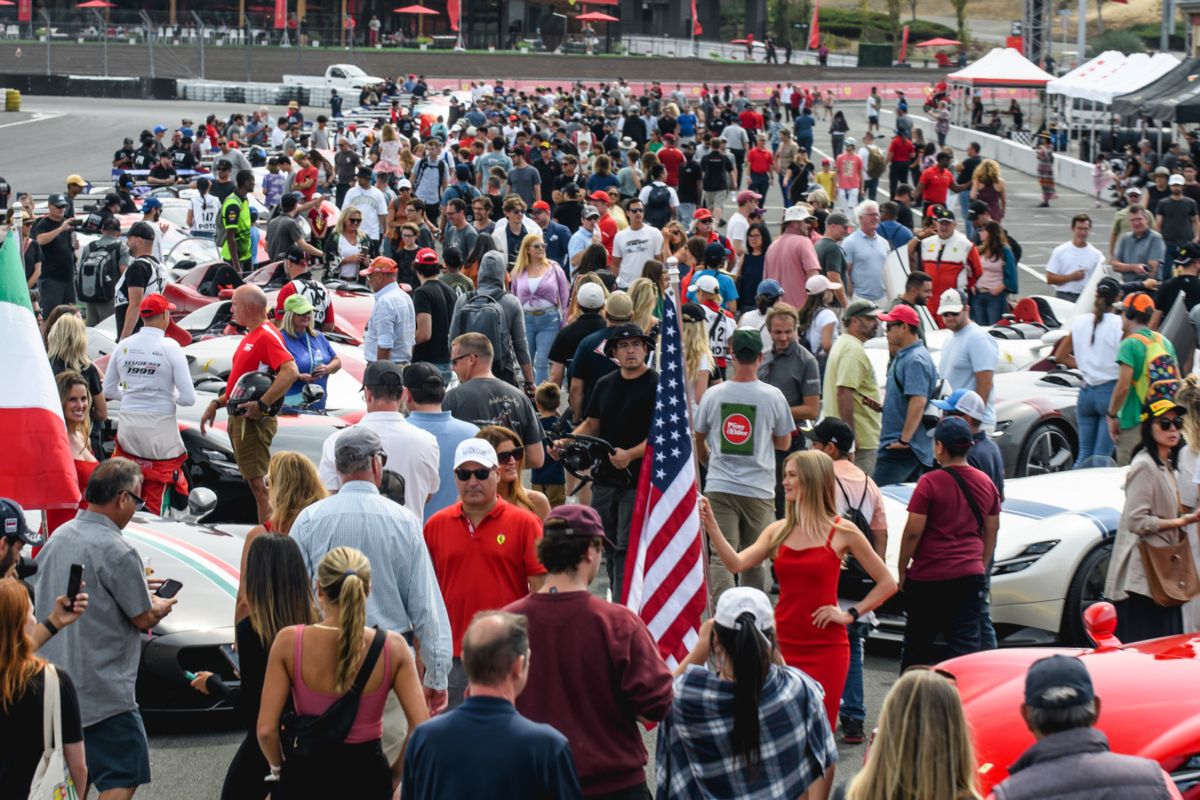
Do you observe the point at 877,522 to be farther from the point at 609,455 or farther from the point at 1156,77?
the point at 1156,77

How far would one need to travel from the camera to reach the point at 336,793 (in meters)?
5.02

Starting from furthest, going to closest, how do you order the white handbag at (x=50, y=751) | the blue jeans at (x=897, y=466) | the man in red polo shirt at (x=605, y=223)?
the man in red polo shirt at (x=605, y=223), the blue jeans at (x=897, y=466), the white handbag at (x=50, y=751)

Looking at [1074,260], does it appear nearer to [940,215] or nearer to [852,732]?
[940,215]

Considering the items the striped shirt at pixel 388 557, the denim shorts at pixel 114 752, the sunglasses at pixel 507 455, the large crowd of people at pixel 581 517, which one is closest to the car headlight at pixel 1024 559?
the large crowd of people at pixel 581 517

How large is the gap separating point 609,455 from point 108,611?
10.1ft

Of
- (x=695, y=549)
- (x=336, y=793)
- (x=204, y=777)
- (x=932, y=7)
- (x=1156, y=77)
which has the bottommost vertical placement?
(x=204, y=777)

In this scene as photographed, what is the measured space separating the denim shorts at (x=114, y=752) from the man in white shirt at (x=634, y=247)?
9.67 metres

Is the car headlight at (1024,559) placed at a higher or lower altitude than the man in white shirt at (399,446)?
lower

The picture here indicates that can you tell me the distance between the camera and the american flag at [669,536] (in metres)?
6.30

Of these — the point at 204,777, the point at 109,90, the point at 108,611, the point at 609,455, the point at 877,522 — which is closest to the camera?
the point at 108,611

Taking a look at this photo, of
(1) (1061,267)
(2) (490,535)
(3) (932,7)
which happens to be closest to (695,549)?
(2) (490,535)

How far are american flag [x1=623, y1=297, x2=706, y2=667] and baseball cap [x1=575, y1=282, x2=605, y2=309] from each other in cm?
350

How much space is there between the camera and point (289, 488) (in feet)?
21.2

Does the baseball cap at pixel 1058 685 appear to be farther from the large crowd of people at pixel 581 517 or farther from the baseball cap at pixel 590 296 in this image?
the baseball cap at pixel 590 296
